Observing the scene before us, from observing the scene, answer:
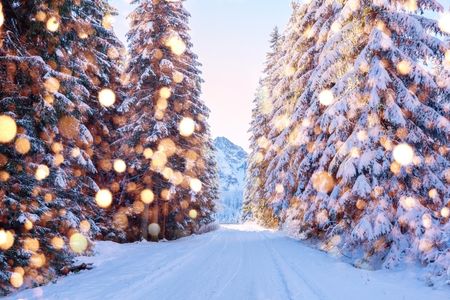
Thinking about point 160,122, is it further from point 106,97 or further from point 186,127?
point 106,97

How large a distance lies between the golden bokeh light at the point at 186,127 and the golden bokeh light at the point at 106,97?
4131 mm

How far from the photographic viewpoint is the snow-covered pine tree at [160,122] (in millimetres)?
20516

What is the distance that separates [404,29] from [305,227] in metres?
10.4

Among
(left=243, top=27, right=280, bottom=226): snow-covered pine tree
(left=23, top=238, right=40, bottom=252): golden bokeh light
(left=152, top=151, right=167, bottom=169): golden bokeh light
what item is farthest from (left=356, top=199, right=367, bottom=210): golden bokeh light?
(left=243, top=27, right=280, bottom=226): snow-covered pine tree

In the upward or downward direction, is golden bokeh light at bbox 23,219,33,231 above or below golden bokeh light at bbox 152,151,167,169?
below

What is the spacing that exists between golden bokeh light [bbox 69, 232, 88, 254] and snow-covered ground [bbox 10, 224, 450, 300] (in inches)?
16.7

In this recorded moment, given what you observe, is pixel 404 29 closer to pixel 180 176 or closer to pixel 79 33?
pixel 79 33

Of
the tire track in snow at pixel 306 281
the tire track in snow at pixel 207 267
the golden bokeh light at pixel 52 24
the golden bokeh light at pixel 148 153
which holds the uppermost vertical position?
the golden bokeh light at pixel 52 24

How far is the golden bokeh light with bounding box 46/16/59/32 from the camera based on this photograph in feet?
28.2

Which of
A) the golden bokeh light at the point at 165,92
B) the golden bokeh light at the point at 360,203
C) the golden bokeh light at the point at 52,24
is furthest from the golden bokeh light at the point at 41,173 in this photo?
the golden bokeh light at the point at 165,92

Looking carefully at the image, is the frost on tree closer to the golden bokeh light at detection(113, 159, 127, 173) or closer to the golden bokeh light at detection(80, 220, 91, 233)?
the golden bokeh light at detection(80, 220, 91, 233)

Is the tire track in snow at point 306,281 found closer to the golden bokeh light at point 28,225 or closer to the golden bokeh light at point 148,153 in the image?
the golden bokeh light at point 28,225

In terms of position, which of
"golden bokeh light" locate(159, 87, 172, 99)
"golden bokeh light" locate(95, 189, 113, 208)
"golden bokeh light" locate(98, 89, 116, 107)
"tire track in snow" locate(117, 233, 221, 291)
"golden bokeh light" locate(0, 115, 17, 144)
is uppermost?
"golden bokeh light" locate(159, 87, 172, 99)

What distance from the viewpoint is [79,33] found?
1097 cm
